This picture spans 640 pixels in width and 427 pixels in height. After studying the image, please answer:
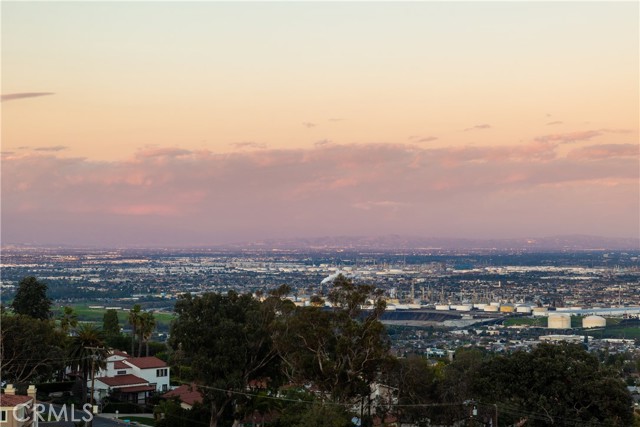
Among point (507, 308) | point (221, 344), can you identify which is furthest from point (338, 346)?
point (507, 308)

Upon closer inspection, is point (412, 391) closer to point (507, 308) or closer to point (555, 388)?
point (555, 388)

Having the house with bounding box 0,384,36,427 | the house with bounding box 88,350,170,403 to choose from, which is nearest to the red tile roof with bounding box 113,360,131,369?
the house with bounding box 88,350,170,403

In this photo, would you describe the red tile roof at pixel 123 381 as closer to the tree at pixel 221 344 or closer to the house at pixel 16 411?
the tree at pixel 221 344

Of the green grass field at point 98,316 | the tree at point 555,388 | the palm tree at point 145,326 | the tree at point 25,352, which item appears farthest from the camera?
the green grass field at point 98,316

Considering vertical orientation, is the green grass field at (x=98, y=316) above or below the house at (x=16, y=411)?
below

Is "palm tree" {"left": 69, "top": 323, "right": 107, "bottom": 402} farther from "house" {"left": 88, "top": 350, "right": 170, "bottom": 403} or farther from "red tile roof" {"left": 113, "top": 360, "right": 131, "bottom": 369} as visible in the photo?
"red tile roof" {"left": 113, "top": 360, "right": 131, "bottom": 369}

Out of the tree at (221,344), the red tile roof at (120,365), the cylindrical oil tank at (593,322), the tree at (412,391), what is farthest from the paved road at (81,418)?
the cylindrical oil tank at (593,322)
